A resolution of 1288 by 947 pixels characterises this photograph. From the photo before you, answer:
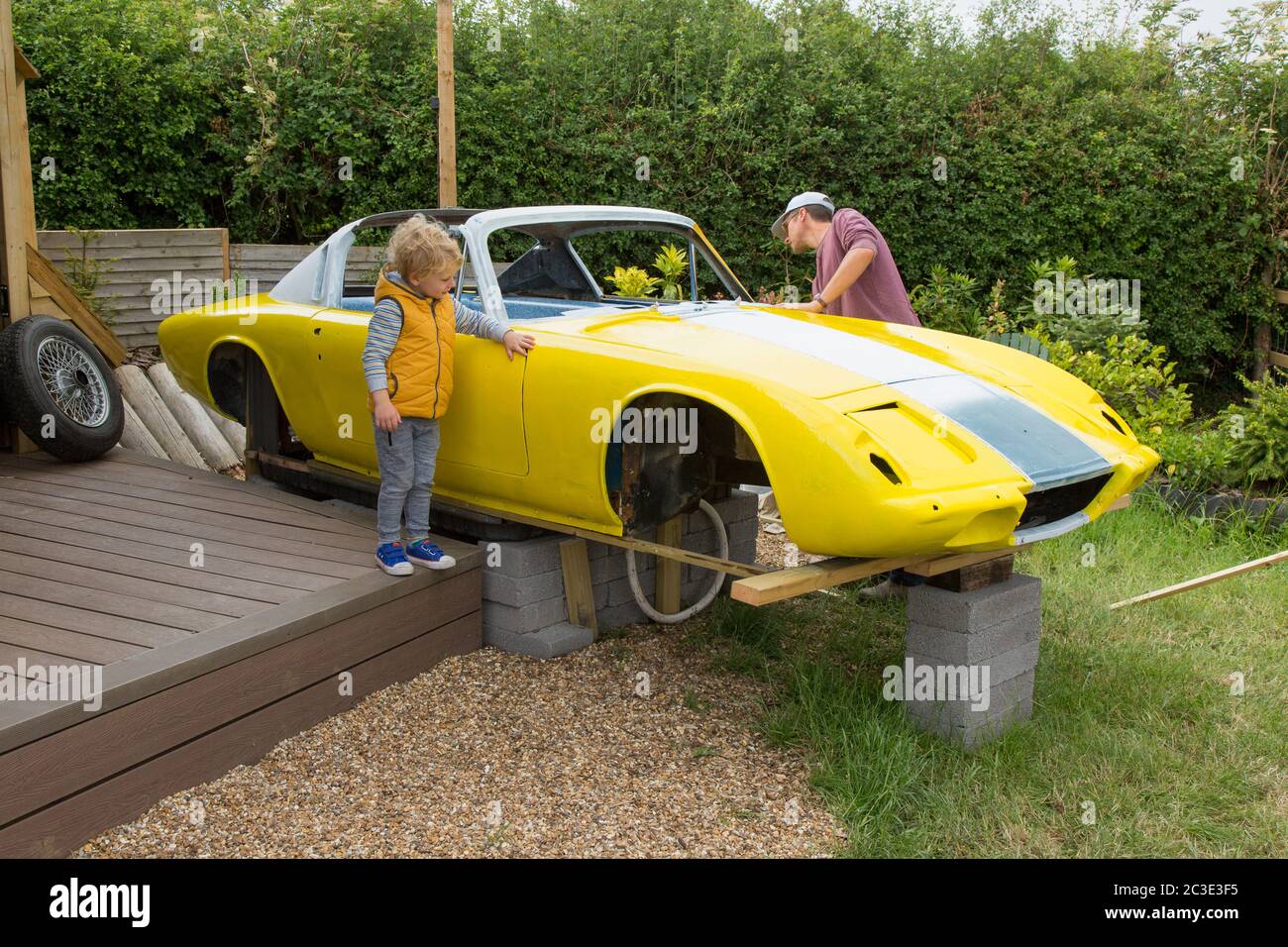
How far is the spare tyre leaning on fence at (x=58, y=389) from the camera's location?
→ 543 centimetres

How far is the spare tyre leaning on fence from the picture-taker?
5.43 metres

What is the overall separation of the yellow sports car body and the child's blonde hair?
24 cm

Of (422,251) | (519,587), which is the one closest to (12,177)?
(422,251)

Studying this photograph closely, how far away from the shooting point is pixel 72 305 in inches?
247

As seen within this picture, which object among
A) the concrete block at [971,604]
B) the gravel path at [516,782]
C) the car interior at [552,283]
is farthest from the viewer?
the car interior at [552,283]

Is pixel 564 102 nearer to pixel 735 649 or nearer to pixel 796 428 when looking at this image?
pixel 735 649

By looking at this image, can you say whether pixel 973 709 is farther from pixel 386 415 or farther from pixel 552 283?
pixel 552 283

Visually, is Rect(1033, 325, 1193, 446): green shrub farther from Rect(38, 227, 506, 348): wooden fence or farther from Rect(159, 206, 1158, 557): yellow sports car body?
Rect(38, 227, 506, 348): wooden fence

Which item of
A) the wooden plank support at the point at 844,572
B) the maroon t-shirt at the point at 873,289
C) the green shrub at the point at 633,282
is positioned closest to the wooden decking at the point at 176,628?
the wooden plank support at the point at 844,572

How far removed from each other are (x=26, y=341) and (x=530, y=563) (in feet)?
9.78

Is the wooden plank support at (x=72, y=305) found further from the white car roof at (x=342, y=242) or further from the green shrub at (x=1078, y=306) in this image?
the green shrub at (x=1078, y=306)

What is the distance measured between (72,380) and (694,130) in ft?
18.6

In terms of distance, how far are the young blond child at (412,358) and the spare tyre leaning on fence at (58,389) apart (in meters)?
2.23

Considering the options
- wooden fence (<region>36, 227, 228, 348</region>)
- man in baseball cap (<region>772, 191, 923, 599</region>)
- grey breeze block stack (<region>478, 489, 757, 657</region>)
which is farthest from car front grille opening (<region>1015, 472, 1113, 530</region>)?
wooden fence (<region>36, 227, 228, 348</region>)
